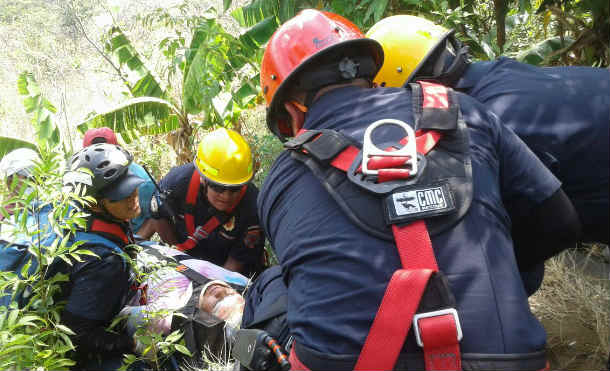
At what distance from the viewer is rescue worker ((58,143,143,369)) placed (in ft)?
9.49

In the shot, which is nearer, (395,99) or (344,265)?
(344,265)

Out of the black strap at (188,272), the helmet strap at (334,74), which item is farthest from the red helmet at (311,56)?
the black strap at (188,272)

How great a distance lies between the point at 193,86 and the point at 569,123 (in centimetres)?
498

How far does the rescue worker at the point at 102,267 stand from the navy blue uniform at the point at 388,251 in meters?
1.50

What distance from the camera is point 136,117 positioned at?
6629 mm

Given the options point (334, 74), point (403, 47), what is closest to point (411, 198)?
point (334, 74)

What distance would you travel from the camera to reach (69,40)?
47.5ft

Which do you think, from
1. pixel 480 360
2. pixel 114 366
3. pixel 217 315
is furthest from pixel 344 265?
pixel 114 366

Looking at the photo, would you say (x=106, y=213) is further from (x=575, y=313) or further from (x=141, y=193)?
(x=575, y=313)

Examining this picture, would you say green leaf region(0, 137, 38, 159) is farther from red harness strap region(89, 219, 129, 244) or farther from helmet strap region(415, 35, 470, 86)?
helmet strap region(415, 35, 470, 86)

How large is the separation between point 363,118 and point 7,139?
5.93 meters

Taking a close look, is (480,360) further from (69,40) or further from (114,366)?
(69,40)

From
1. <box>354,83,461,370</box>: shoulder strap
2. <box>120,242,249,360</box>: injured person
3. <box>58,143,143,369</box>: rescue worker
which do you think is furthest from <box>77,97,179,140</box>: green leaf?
<box>354,83,461,370</box>: shoulder strap

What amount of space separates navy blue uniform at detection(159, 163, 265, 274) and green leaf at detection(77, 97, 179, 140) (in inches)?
81.5
